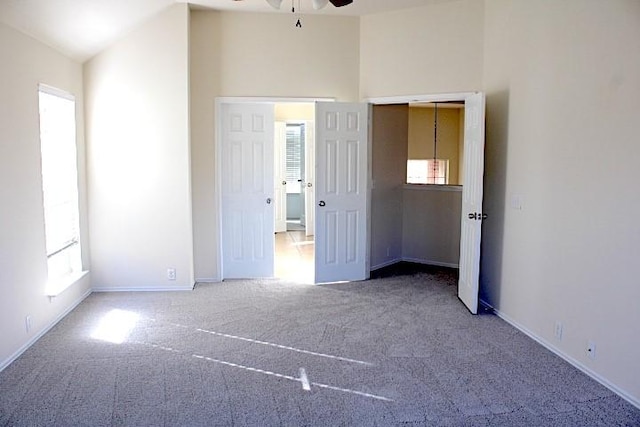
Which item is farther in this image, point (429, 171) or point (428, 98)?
point (429, 171)

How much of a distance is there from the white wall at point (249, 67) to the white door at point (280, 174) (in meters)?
3.40

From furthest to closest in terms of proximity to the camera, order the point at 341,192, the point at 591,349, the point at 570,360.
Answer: the point at 341,192 → the point at 570,360 → the point at 591,349

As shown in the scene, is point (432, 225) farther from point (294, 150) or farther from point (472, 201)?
point (294, 150)

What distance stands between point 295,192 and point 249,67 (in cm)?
541

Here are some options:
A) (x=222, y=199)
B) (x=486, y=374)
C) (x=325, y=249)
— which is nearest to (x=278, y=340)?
(x=486, y=374)

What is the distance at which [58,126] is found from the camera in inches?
194

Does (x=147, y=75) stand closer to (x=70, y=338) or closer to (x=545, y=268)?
(x=70, y=338)

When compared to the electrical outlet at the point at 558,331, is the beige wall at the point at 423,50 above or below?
above

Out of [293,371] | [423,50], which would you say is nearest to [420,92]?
[423,50]

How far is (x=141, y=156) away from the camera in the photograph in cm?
549

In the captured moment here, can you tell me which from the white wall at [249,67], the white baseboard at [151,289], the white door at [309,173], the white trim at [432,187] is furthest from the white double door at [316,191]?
the white door at [309,173]

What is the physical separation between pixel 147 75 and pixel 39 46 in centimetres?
131

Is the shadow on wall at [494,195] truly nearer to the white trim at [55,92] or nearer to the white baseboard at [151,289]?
the white baseboard at [151,289]

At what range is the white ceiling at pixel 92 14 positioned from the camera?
12.4 ft
